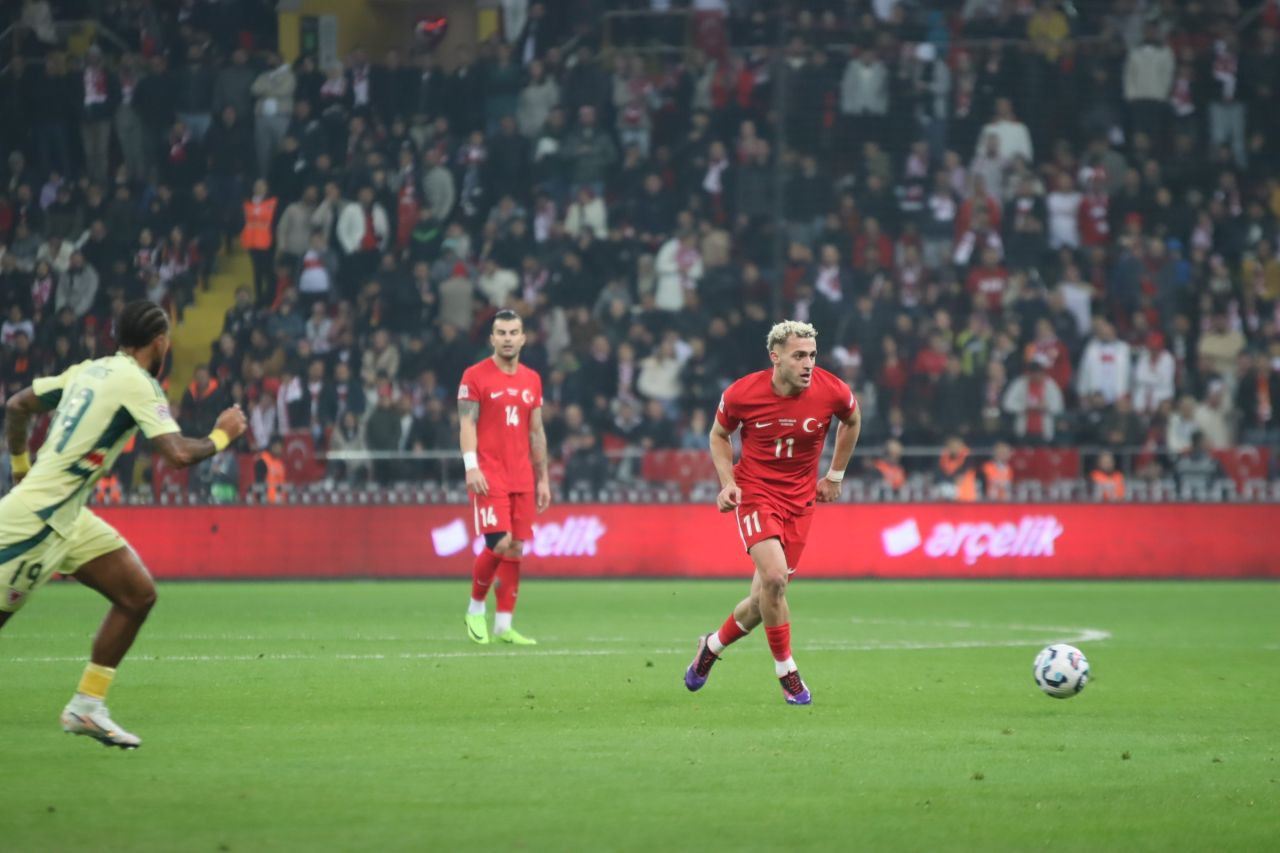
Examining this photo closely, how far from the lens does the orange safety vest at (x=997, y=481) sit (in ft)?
74.7

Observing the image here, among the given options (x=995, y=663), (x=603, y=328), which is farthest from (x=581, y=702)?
(x=603, y=328)

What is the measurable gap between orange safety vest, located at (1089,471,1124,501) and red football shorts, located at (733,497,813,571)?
501 inches

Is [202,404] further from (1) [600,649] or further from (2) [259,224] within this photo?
(1) [600,649]

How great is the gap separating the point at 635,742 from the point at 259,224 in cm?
2044

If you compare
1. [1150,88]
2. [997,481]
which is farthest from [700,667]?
[1150,88]

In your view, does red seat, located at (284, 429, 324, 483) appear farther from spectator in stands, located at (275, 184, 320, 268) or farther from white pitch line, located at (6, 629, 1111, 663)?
white pitch line, located at (6, 629, 1111, 663)

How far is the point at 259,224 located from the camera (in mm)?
27906

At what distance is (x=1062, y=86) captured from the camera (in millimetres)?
28016

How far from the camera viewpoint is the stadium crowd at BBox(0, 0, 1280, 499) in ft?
81.3

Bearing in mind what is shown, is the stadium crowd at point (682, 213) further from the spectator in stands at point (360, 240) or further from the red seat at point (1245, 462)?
the red seat at point (1245, 462)

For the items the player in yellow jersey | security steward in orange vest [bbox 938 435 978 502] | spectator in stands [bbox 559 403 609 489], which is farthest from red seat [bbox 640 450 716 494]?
the player in yellow jersey

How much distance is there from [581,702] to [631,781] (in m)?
2.77

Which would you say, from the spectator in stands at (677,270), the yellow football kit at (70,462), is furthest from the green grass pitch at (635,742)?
the spectator in stands at (677,270)

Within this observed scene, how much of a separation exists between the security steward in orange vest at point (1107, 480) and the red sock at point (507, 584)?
34.6 feet
